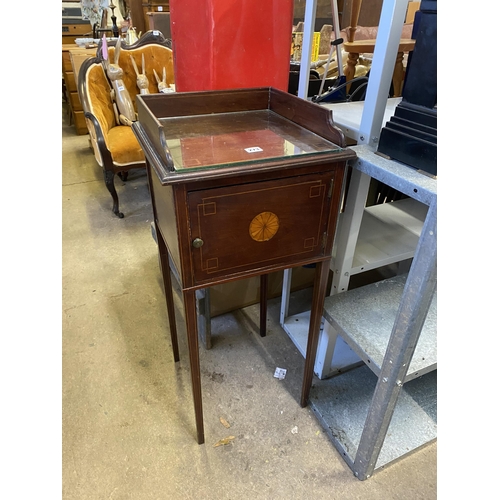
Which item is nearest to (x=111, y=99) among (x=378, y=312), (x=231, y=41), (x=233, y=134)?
(x=231, y=41)

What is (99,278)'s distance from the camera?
6.44 feet

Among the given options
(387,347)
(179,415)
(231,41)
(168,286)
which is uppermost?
(231,41)

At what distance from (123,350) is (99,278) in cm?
55

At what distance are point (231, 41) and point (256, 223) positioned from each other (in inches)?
25.6

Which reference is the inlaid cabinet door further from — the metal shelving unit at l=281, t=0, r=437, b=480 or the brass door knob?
the metal shelving unit at l=281, t=0, r=437, b=480

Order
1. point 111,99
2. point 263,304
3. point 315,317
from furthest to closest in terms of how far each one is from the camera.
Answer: point 111,99 → point 263,304 → point 315,317

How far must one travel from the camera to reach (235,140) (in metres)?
0.93

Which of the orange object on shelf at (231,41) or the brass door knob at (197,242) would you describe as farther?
the orange object on shelf at (231,41)

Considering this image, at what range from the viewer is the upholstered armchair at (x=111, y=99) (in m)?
2.47

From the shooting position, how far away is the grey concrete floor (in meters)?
1.12

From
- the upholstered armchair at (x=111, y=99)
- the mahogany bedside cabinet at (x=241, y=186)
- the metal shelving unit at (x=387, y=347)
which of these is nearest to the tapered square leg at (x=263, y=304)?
the metal shelving unit at (x=387, y=347)

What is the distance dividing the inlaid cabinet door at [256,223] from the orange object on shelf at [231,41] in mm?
569

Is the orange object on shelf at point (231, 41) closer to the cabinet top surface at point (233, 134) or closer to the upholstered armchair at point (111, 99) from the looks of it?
the cabinet top surface at point (233, 134)

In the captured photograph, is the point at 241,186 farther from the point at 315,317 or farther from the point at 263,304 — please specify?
the point at 263,304
